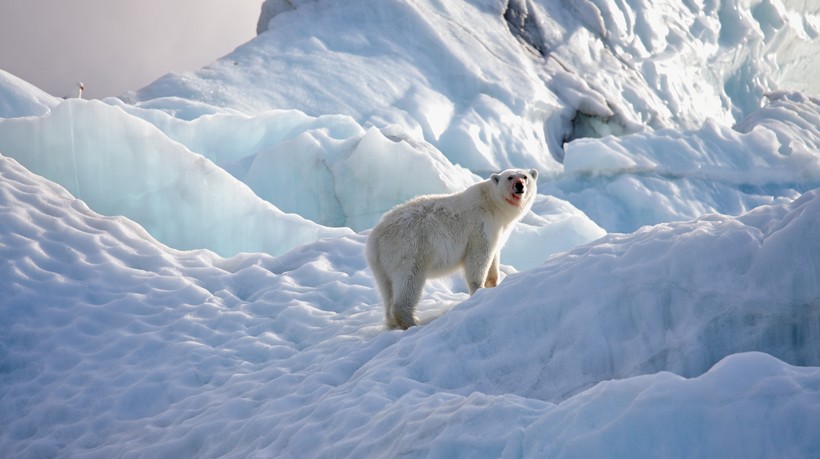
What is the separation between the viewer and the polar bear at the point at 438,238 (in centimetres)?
519

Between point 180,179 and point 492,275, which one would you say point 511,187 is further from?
point 180,179

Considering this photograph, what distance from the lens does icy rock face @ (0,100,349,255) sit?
8023 mm

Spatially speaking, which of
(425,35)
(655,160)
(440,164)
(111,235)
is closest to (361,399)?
(111,235)

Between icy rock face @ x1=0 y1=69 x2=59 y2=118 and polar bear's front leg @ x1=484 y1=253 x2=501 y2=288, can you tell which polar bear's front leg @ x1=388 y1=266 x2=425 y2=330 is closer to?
polar bear's front leg @ x1=484 y1=253 x2=501 y2=288

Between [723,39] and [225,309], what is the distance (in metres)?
17.5

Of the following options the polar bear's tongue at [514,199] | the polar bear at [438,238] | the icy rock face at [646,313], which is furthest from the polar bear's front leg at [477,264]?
the icy rock face at [646,313]

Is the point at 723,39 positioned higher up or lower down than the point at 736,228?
lower down

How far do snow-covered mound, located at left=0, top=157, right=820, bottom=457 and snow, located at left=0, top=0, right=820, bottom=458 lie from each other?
0.04 feet

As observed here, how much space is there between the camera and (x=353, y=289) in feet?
20.8

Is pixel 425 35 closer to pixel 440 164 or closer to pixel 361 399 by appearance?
pixel 440 164

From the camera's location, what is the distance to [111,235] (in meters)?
6.65

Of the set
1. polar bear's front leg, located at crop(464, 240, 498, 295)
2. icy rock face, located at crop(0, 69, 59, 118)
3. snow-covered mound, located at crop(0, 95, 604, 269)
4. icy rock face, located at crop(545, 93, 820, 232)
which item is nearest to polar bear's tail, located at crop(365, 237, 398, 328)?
polar bear's front leg, located at crop(464, 240, 498, 295)

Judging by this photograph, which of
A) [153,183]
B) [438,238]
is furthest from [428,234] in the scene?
[153,183]

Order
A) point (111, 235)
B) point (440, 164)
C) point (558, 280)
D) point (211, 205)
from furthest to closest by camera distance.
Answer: point (440, 164), point (211, 205), point (111, 235), point (558, 280)
